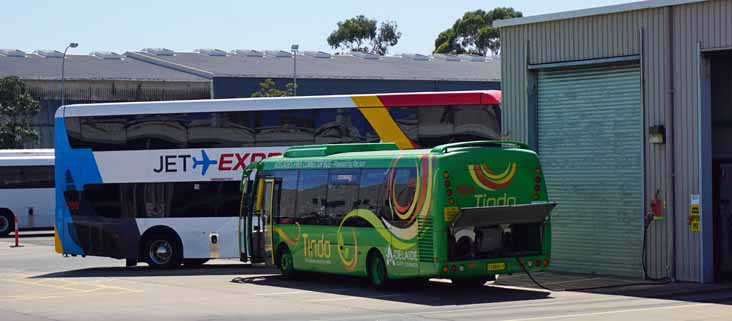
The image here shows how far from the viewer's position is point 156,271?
1094 inches

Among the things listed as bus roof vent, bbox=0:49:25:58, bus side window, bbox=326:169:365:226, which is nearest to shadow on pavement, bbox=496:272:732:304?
bus side window, bbox=326:169:365:226

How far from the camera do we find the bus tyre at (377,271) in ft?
71.2

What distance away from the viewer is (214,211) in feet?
91.1

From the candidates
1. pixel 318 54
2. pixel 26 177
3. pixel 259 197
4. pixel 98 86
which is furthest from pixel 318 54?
pixel 259 197

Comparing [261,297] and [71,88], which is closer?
[261,297]

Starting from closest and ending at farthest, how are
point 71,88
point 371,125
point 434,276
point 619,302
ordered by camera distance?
point 619,302 < point 434,276 < point 371,125 < point 71,88

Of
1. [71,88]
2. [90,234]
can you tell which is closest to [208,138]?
[90,234]

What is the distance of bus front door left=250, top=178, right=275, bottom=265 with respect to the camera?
82.8 feet

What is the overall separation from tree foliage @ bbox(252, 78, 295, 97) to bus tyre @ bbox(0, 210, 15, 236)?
2811 cm

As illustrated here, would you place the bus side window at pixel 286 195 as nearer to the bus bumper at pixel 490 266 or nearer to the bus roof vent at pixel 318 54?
the bus bumper at pixel 490 266

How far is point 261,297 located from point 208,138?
24.7ft

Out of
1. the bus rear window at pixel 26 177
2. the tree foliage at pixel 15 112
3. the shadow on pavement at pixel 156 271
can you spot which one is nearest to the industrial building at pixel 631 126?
the shadow on pavement at pixel 156 271

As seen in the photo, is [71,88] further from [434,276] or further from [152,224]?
[434,276]

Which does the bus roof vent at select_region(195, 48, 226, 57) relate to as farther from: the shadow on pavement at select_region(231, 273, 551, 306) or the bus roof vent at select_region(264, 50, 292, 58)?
the shadow on pavement at select_region(231, 273, 551, 306)
